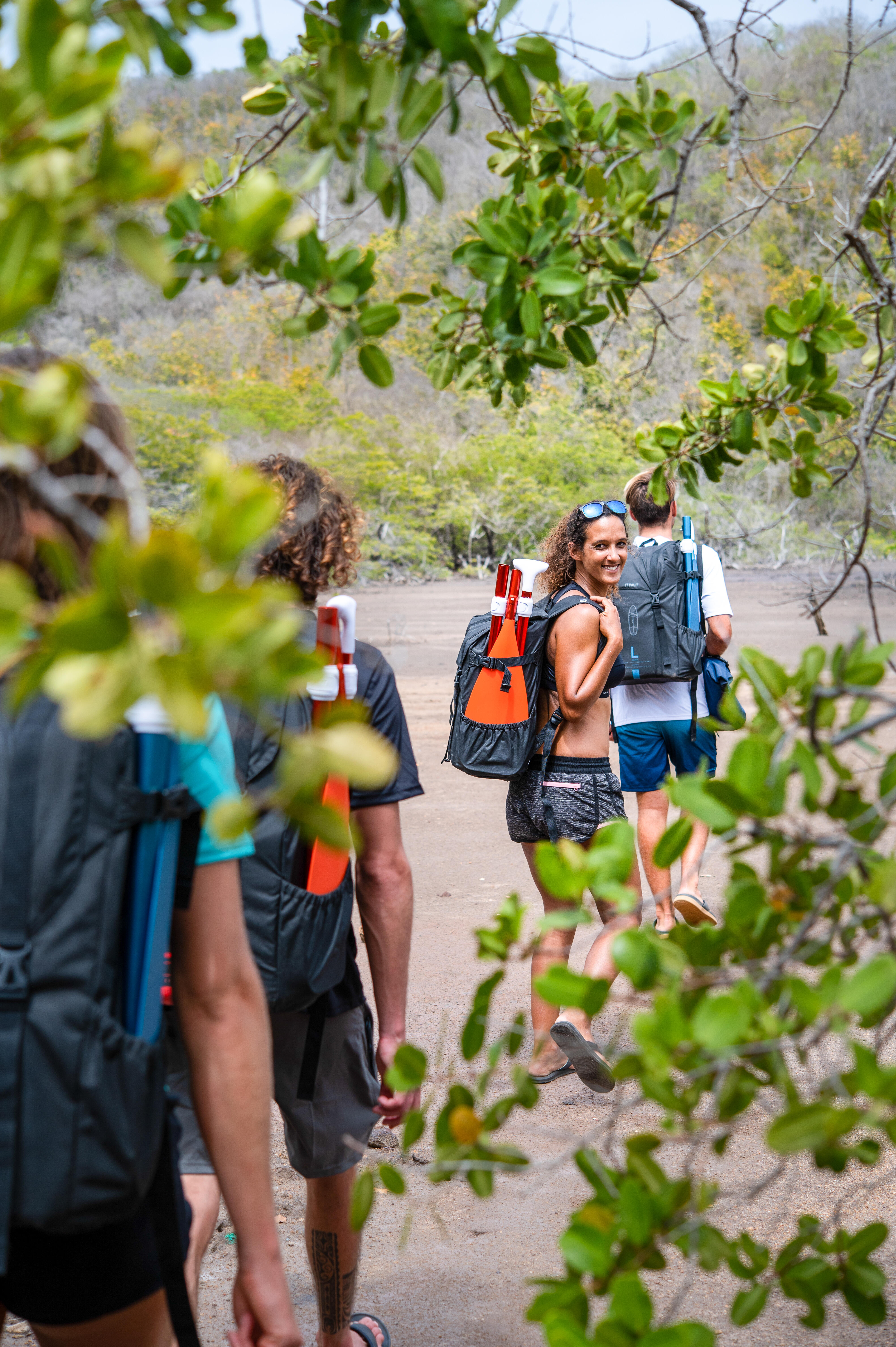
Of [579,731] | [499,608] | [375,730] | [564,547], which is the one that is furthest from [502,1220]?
[564,547]

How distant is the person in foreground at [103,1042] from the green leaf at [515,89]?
0.55m

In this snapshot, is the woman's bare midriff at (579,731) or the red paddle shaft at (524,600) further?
the woman's bare midriff at (579,731)

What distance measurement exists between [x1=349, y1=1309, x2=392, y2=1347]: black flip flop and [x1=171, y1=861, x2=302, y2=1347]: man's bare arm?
4.13 feet

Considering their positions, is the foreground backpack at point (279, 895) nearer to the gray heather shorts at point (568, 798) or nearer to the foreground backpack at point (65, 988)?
the foreground backpack at point (65, 988)

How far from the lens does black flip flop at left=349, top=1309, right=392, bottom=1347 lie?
2.54 metres

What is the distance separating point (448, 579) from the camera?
100 ft

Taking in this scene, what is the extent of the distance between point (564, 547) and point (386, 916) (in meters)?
2.06

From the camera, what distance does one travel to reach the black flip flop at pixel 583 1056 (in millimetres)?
3510

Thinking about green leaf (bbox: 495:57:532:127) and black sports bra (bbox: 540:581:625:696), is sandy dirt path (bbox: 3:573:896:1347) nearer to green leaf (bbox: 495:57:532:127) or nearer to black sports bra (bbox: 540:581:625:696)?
black sports bra (bbox: 540:581:625:696)

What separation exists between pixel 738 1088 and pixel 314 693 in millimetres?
1263

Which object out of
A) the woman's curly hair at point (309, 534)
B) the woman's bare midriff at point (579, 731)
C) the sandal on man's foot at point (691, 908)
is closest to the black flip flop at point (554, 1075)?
the sandal on man's foot at point (691, 908)

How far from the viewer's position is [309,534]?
2.40 metres

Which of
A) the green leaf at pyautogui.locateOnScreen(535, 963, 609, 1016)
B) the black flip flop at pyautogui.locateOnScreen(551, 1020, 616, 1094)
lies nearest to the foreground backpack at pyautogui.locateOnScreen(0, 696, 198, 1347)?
the green leaf at pyautogui.locateOnScreen(535, 963, 609, 1016)

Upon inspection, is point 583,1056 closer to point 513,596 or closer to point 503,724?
point 503,724
